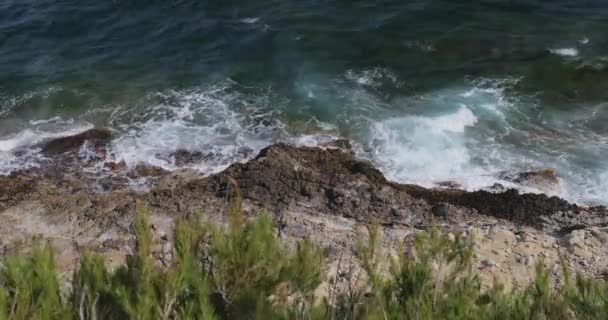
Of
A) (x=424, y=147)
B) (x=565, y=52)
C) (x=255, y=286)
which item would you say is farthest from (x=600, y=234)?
(x=565, y=52)

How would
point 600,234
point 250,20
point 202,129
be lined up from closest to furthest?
point 600,234
point 202,129
point 250,20

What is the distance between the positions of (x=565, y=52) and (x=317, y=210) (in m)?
15.9

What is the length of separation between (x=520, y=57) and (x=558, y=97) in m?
3.31

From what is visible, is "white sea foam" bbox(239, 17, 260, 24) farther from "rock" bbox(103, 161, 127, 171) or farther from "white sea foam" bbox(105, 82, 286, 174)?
"rock" bbox(103, 161, 127, 171)

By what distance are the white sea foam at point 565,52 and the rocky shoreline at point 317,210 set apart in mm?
9564

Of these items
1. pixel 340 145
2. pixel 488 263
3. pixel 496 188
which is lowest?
pixel 496 188

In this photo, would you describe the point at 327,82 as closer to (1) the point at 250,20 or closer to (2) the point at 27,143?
(1) the point at 250,20

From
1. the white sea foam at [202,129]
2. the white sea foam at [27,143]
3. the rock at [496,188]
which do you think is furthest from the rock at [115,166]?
the rock at [496,188]

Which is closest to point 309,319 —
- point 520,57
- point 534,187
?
point 534,187

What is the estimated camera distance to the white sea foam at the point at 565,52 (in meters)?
30.5

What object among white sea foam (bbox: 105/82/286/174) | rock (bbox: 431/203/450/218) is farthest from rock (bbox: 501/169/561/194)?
white sea foam (bbox: 105/82/286/174)

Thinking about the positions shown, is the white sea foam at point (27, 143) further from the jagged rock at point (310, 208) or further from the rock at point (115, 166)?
the rock at point (115, 166)

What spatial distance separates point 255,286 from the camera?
35.3 feet

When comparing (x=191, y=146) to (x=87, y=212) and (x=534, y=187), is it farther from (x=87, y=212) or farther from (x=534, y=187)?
(x=534, y=187)
